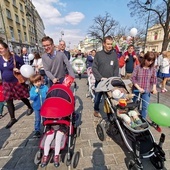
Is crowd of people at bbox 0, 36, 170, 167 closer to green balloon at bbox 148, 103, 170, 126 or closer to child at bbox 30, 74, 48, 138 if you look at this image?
child at bbox 30, 74, 48, 138

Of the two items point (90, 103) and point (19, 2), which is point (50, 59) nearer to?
point (90, 103)

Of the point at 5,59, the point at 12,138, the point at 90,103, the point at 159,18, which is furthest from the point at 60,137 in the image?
the point at 159,18

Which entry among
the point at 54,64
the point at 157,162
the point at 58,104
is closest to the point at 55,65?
the point at 54,64

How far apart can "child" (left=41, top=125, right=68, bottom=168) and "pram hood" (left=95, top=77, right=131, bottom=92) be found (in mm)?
973

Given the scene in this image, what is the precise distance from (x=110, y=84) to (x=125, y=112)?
616 millimetres

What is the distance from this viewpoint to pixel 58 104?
1939 mm

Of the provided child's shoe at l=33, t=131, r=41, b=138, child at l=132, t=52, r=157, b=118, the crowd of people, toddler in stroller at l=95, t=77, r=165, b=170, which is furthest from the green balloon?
child's shoe at l=33, t=131, r=41, b=138

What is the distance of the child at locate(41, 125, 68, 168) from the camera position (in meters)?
1.87

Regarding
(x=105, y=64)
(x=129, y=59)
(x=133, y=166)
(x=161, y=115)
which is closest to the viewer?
(x=161, y=115)

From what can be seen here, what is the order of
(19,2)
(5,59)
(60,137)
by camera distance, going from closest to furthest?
(60,137), (5,59), (19,2)

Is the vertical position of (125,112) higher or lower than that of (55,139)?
higher

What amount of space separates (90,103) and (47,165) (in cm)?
287

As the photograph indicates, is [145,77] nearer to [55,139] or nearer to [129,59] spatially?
[55,139]

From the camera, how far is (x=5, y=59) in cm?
288
